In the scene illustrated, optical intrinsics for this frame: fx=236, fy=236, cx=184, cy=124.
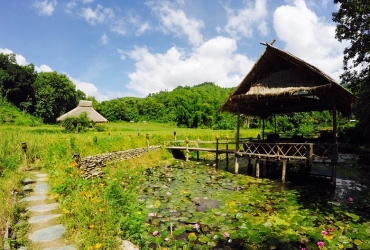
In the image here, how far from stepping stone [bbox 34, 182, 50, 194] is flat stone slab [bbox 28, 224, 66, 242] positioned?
6.69 ft

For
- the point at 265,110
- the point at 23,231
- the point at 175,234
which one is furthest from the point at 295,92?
the point at 23,231

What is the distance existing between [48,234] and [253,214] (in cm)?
518

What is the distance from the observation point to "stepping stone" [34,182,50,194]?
612cm

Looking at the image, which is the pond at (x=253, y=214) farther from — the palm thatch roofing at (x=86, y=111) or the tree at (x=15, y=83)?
the tree at (x=15, y=83)

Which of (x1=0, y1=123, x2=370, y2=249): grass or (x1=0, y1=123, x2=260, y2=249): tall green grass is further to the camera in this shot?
(x1=0, y1=123, x2=370, y2=249): grass

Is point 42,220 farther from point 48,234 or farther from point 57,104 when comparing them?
point 57,104

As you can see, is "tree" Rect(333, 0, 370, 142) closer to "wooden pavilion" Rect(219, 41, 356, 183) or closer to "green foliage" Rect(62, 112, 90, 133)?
"wooden pavilion" Rect(219, 41, 356, 183)

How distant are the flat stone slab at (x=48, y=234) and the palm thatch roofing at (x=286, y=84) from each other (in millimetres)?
10014

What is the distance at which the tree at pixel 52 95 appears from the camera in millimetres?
41156

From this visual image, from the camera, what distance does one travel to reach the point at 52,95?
141 feet

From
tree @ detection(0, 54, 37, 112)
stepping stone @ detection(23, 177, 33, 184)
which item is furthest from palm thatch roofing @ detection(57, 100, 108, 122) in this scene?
stepping stone @ detection(23, 177, 33, 184)

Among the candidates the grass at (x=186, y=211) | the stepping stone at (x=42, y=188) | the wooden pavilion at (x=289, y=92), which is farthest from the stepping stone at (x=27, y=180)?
the wooden pavilion at (x=289, y=92)

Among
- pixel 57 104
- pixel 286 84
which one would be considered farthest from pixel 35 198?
pixel 57 104

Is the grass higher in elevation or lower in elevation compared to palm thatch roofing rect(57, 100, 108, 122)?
lower
